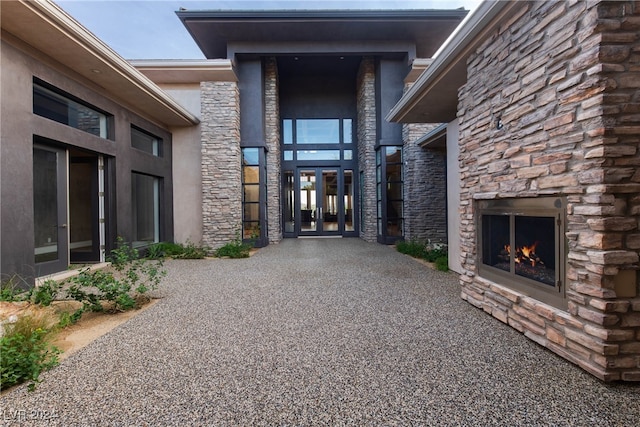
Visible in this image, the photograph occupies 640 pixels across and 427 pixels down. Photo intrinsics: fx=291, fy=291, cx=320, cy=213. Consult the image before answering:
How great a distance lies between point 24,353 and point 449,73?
16.7 ft

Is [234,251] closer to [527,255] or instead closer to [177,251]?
[177,251]

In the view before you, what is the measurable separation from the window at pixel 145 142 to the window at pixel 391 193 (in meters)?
6.75

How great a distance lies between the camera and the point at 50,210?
16.6 feet

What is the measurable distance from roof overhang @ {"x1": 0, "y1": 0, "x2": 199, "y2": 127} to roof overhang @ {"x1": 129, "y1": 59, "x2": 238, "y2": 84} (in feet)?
5.01

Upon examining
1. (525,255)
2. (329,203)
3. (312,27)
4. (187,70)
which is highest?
(312,27)

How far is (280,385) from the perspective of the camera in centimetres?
192

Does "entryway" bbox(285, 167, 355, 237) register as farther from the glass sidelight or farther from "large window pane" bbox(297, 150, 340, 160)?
"large window pane" bbox(297, 150, 340, 160)

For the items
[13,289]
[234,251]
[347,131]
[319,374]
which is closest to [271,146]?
[347,131]

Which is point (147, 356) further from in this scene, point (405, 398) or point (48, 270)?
point (48, 270)

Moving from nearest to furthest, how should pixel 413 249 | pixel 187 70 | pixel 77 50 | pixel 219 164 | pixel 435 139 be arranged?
pixel 77 50
pixel 413 249
pixel 435 139
pixel 187 70
pixel 219 164

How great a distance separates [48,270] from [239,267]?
3.13m

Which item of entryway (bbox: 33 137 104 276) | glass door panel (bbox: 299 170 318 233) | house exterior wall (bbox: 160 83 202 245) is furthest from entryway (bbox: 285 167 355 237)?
entryway (bbox: 33 137 104 276)

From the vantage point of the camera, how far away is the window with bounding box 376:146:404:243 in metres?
9.38

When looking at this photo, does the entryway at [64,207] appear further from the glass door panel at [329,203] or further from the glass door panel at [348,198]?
Result: the glass door panel at [348,198]
